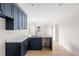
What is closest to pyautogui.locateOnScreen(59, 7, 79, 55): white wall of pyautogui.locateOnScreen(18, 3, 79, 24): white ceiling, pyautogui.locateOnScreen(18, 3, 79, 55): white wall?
pyautogui.locateOnScreen(18, 3, 79, 55): white wall

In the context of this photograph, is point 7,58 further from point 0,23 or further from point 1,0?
point 0,23

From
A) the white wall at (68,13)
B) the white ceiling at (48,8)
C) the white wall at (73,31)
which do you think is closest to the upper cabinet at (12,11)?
the white ceiling at (48,8)

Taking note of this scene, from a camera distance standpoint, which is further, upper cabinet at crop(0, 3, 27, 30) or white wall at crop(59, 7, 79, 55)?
white wall at crop(59, 7, 79, 55)

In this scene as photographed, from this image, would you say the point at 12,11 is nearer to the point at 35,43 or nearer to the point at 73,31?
the point at 73,31

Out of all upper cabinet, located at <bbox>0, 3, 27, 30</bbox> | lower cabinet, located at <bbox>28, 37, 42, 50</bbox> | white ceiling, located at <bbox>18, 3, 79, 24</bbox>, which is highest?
white ceiling, located at <bbox>18, 3, 79, 24</bbox>

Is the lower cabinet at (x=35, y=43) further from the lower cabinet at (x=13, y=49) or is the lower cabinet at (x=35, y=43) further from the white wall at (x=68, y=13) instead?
the lower cabinet at (x=13, y=49)

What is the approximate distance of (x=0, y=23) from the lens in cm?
348

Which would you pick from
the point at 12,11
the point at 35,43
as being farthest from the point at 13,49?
the point at 35,43

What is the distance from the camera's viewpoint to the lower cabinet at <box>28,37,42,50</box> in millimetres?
6765

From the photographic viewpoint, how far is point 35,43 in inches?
267

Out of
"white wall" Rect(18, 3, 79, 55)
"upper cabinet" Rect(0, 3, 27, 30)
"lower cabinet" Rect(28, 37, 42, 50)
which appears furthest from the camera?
"lower cabinet" Rect(28, 37, 42, 50)

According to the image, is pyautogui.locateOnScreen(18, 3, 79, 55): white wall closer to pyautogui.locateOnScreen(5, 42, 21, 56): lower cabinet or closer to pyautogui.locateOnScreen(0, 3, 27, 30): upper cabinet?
pyautogui.locateOnScreen(0, 3, 27, 30): upper cabinet

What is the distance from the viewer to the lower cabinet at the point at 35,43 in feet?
22.2

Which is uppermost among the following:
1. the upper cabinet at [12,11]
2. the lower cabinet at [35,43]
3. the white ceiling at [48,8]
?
the white ceiling at [48,8]
